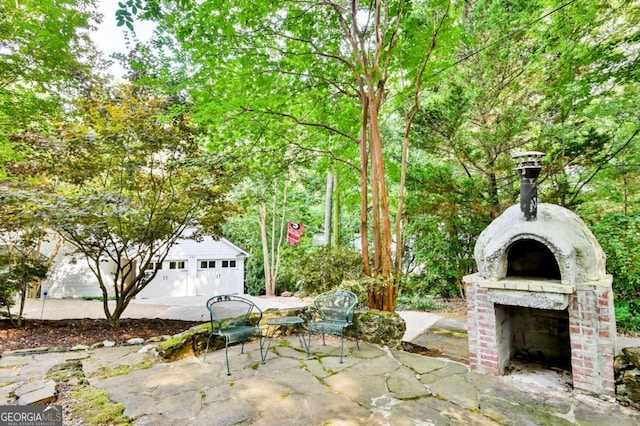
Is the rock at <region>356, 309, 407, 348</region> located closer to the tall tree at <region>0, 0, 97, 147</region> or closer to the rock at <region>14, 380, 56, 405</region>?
the rock at <region>14, 380, 56, 405</region>

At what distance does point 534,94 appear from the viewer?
21.5 ft

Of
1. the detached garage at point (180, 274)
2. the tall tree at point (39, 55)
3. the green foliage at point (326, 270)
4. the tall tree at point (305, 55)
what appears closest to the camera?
the tall tree at point (305, 55)

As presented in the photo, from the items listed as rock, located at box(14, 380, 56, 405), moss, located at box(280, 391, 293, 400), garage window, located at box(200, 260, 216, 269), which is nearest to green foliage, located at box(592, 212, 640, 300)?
moss, located at box(280, 391, 293, 400)

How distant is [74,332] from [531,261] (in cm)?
758

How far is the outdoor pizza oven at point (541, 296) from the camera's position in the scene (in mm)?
2623

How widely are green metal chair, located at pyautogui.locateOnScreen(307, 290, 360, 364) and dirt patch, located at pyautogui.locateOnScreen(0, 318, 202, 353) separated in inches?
124

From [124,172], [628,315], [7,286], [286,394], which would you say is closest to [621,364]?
[286,394]

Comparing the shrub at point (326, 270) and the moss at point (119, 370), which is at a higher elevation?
the shrub at point (326, 270)

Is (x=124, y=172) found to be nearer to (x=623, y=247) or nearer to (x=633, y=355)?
(x=633, y=355)

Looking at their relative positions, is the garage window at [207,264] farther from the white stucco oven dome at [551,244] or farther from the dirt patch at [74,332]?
the white stucco oven dome at [551,244]

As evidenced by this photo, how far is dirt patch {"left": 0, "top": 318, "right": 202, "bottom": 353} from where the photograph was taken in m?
4.73

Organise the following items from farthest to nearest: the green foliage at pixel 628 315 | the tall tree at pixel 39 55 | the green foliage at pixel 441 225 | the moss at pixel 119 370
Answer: the green foliage at pixel 441 225, the green foliage at pixel 628 315, the tall tree at pixel 39 55, the moss at pixel 119 370

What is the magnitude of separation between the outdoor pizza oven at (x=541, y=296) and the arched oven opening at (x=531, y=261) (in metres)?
0.01

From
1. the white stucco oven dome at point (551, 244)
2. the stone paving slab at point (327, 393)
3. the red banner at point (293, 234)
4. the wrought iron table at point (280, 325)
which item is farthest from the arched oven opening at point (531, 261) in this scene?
the red banner at point (293, 234)
